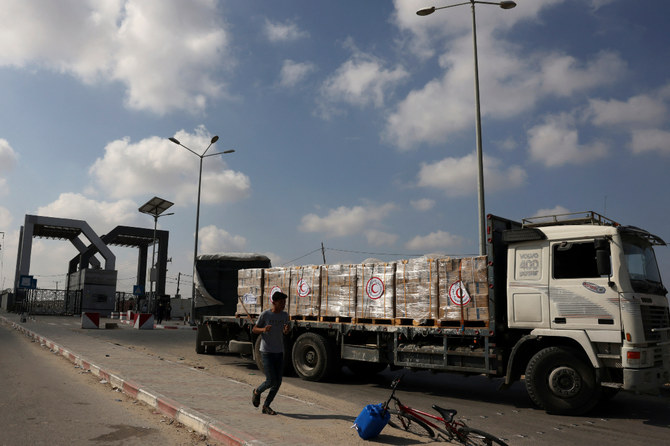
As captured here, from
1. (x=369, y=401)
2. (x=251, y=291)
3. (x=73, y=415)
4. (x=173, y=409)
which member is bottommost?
(x=369, y=401)

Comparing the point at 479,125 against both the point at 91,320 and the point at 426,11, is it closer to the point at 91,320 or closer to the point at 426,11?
the point at 426,11

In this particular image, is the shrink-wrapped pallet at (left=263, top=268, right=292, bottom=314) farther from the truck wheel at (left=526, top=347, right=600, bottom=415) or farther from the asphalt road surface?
the truck wheel at (left=526, top=347, right=600, bottom=415)

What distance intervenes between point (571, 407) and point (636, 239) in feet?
9.26

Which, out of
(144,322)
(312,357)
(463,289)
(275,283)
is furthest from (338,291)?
(144,322)

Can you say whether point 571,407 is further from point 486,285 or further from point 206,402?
point 206,402

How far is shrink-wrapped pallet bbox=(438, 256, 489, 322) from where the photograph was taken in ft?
27.7

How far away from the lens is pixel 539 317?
26.2ft

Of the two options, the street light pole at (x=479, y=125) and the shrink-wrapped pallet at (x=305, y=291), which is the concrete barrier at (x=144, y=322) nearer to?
the shrink-wrapped pallet at (x=305, y=291)

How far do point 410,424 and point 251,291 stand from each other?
7.25 m

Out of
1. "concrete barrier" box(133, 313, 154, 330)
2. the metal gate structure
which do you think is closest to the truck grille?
"concrete barrier" box(133, 313, 154, 330)

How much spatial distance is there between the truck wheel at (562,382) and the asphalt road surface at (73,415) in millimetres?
4993

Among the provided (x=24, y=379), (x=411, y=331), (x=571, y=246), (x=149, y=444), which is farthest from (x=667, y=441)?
(x=24, y=379)

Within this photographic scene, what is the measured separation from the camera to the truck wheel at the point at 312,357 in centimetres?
1059

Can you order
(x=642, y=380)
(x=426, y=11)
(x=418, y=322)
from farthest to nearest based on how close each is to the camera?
(x=426, y=11) < (x=418, y=322) < (x=642, y=380)
